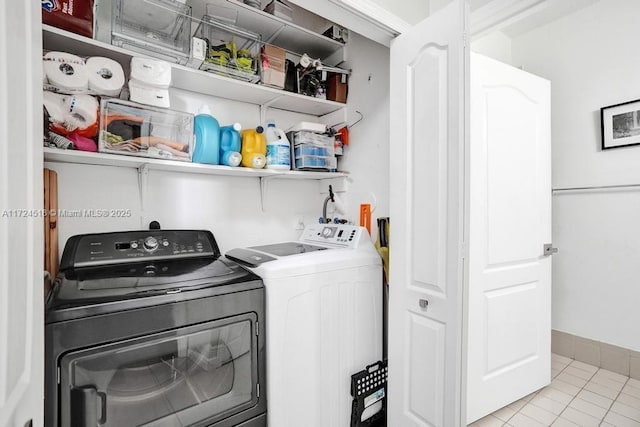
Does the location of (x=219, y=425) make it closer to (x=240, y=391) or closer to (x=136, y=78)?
(x=240, y=391)

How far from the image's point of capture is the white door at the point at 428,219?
1.28 meters

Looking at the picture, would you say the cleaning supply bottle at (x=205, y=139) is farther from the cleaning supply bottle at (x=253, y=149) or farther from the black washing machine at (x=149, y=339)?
the black washing machine at (x=149, y=339)

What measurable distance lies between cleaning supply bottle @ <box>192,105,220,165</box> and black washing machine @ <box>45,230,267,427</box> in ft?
1.67

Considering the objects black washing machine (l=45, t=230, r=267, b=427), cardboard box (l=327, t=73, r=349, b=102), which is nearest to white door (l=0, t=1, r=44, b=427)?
black washing machine (l=45, t=230, r=267, b=427)

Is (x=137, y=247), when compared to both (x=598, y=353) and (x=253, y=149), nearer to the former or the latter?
(x=253, y=149)

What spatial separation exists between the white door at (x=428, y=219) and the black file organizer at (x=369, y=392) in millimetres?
111

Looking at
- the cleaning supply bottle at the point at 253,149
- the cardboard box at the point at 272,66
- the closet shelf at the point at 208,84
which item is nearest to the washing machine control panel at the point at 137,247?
the cleaning supply bottle at the point at 253,149

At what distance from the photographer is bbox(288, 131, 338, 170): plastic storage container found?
6.60 feet

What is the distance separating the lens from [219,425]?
1270 millimetres

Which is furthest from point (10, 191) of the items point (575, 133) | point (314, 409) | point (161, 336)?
point (575, 133)

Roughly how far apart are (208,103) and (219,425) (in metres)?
1.75

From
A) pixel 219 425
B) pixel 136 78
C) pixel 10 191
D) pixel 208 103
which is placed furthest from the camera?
pixel 208 103

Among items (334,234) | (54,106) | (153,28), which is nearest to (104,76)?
(54,106)

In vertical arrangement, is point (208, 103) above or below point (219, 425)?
above
